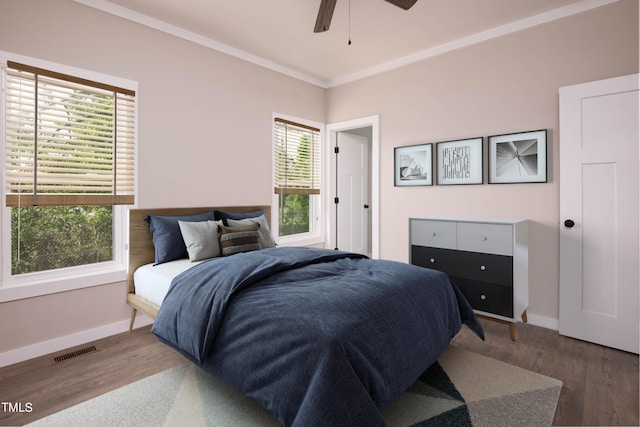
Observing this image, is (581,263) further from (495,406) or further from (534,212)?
Answer: (495,406)

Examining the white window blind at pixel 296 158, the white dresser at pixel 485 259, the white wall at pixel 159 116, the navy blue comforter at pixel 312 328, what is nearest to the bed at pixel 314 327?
the navy blue comforter at pixel 312 328

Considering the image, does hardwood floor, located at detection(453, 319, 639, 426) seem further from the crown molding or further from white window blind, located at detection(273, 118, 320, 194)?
the crown molding

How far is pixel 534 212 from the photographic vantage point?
3.04 metres

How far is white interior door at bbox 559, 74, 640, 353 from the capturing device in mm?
2506

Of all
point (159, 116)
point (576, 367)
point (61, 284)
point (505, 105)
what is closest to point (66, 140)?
point (159, 116)

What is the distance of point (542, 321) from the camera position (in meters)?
3.01

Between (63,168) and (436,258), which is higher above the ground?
(63,168)

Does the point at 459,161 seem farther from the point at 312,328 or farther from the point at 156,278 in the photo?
the point at 156,278

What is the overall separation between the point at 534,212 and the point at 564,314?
874mm

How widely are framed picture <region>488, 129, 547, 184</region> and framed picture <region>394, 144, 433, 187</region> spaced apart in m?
0.64

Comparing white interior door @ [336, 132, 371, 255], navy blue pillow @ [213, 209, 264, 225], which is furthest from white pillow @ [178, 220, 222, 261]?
white interior door @ [336, 132, 371, 255]

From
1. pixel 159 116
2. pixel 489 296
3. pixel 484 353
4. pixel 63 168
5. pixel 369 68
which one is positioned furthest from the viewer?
pixel 369 68

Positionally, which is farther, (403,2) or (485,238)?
(485,238)

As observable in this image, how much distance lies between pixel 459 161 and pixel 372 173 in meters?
1.10
